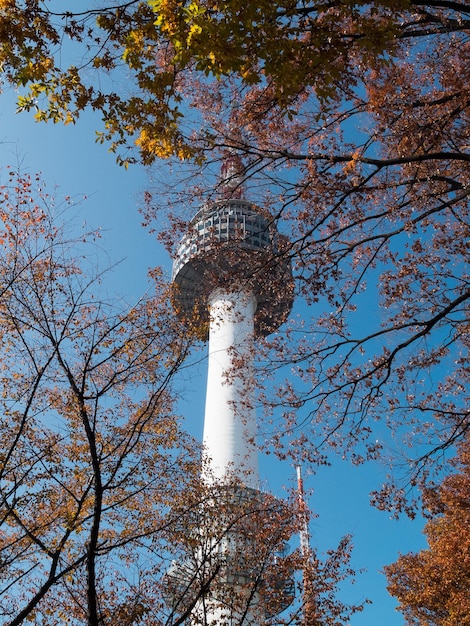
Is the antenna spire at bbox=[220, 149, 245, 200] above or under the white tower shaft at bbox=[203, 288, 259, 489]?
under

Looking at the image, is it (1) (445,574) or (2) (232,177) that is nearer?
(2) (232,177)

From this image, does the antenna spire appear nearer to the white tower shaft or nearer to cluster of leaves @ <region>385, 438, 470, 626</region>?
cluster of leaves @ <region>385, 438, 470, 626</region>

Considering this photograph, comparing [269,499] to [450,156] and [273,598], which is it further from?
[450,156]

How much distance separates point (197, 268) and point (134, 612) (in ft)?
105

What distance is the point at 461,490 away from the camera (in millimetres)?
17203

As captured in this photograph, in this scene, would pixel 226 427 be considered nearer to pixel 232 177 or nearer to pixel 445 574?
pixel 445 574

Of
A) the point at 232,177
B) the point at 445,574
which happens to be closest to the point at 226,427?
the point at 445,574

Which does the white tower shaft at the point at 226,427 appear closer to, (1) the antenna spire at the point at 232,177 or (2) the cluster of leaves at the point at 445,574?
(2) the cluster of leaves at the point at 445,574

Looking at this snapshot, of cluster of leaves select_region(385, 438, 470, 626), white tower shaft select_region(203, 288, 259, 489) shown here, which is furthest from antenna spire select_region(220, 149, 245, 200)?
white tower shaft select_region(203, 288, 259, 489)

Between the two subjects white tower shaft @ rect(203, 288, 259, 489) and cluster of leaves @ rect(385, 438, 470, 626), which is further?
white tower shaft @ rect(203, 288, 259, 489)

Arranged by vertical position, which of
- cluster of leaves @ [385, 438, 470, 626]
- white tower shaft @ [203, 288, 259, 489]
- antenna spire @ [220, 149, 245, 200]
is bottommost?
cluster of leaves @ [385, 438, 470, 626]

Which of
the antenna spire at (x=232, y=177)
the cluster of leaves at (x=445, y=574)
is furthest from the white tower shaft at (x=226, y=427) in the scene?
the antenna spire at (x=232, y=177)

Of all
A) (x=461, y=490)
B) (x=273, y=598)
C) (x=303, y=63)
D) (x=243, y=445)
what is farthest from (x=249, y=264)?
(x=243, y=445)

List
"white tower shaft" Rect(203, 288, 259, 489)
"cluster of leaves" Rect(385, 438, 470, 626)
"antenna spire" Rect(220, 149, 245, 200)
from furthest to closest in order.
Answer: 1. "white tower shaft" Rect(203, 288, 259, 489)
2. "cluster of leaves" Rect(385, 438, 470, 626)
3. "antenna spire" Rect(220, 149, 245, 200)
